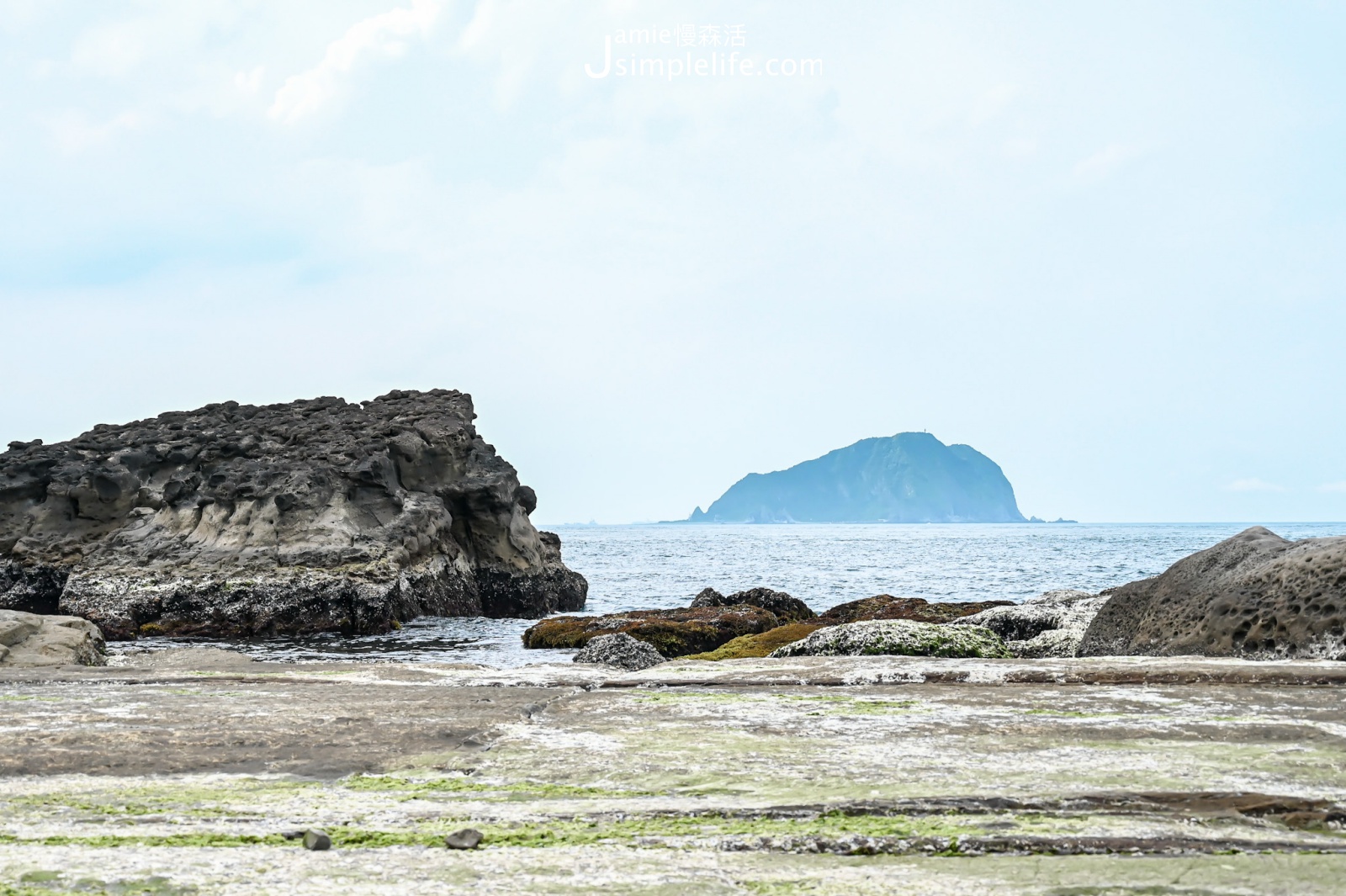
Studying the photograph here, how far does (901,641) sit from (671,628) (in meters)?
9.44

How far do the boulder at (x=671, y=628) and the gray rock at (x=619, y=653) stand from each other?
16.5 ft

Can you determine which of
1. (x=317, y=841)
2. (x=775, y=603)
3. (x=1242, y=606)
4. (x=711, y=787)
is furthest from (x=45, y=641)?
(x=775, y=603)

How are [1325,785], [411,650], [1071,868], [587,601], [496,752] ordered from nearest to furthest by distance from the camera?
1. [1071,868]
2. [1325,785]
3. [496,752]
4. [411,650]
5. [587,601]

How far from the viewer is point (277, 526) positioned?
29.5 m

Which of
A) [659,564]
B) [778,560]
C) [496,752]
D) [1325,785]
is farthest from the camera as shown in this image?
[778,560]

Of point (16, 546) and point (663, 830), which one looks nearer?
point (663, 830)

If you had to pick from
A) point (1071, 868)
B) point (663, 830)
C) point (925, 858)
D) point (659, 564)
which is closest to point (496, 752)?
point (663, 830)

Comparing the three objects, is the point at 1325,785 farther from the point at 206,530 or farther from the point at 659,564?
the point at 659,564

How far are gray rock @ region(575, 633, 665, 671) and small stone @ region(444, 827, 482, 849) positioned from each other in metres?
10.7

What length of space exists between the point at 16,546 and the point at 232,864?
36.1m

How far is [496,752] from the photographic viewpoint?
4.00m

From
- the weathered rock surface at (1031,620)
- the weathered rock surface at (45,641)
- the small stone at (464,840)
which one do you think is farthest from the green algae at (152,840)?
the weathered rock surface at (1031,620)

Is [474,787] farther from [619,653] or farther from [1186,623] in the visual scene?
[619,653]

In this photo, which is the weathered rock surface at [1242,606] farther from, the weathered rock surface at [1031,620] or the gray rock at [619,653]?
the gray rock at [619,653]
